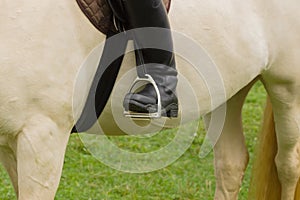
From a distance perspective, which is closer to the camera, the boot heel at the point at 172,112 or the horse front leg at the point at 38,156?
the horse front leg at the point at 38,156

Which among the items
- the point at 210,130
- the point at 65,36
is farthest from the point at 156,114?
the point at 210,130

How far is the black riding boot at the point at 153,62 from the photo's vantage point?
301 cm

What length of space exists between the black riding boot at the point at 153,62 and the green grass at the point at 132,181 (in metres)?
2.00

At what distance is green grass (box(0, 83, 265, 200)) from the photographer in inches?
202

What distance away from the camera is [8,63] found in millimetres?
2758

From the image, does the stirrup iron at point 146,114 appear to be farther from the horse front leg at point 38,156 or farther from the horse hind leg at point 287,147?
the horse hind leg at point 287,147

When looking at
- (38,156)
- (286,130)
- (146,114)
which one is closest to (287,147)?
(286,130)

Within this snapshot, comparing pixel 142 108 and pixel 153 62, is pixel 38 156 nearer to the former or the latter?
pixel 142 108

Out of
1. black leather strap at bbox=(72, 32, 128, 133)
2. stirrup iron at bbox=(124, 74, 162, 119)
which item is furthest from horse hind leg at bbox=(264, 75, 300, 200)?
black leather strap at bbox=(72, 32, 128, 133)

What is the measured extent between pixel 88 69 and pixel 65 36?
0.57 ft

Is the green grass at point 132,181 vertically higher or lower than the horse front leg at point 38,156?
lower

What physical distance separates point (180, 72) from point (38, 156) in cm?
75

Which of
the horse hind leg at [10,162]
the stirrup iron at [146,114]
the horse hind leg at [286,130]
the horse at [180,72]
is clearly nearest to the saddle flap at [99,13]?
the horse at [180,72]

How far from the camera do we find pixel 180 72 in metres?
3.29
